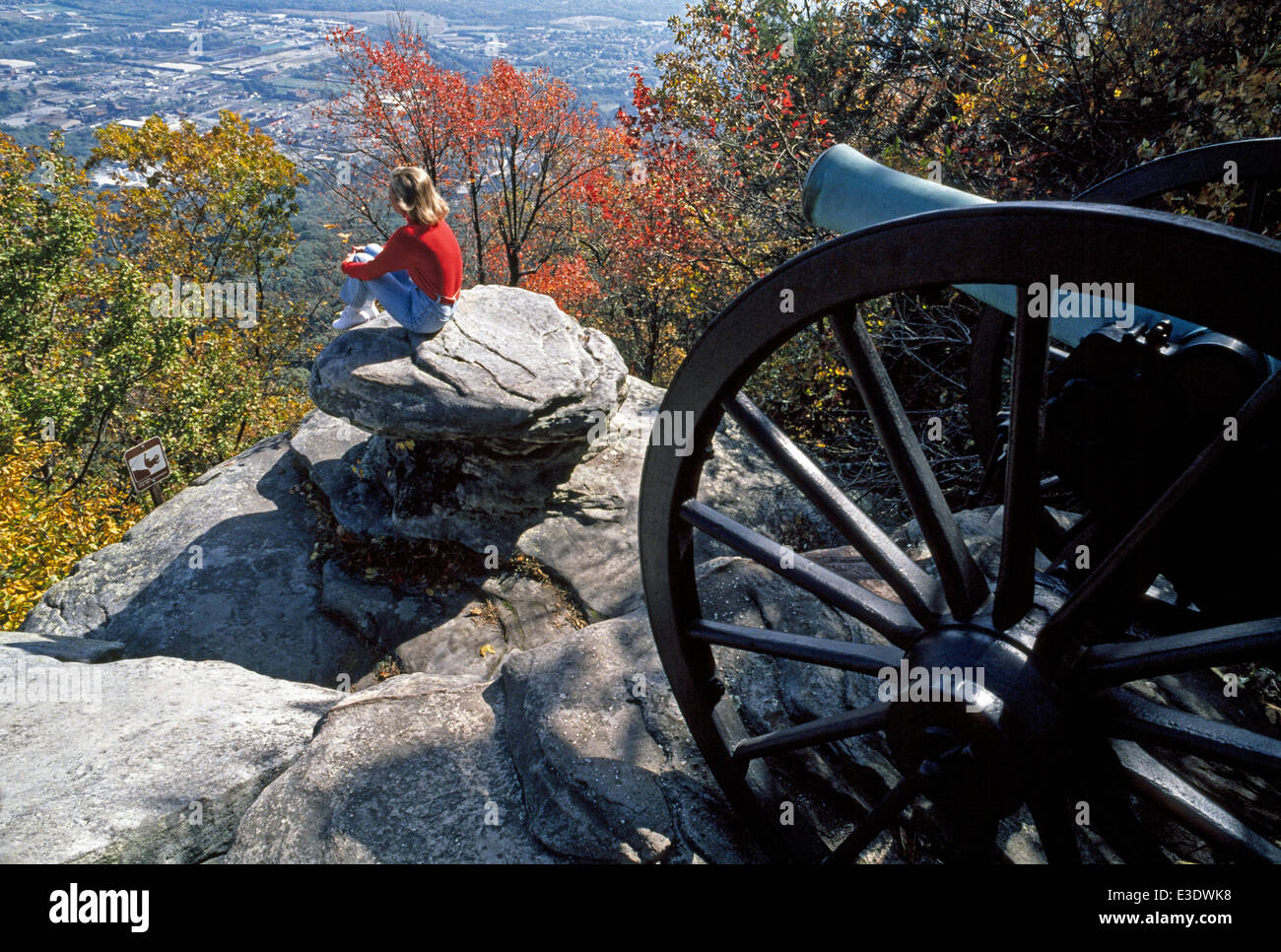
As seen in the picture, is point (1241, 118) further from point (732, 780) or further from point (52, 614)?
point (52, 614)

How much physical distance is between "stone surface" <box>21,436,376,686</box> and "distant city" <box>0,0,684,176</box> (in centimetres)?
4276

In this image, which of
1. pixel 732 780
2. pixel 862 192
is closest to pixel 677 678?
pixel 732 780

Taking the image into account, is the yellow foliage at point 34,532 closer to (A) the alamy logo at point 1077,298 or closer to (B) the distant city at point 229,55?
(A) the alamy logo at point 1077,298

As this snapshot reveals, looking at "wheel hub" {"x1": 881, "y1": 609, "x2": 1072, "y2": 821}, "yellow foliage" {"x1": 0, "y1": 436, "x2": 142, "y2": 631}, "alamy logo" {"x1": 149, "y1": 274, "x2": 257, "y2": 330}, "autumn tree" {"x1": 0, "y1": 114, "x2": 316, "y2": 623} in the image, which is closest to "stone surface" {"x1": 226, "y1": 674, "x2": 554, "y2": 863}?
"wheel hub" {"x1": 881, "y1": 609, "x2": 1072, "y2": 821}

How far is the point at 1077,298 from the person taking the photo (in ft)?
4.27

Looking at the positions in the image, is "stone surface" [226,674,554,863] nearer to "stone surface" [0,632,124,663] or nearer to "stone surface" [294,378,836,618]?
"stone surface" [0,632,124,663]

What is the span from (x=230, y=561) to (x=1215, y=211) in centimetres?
862

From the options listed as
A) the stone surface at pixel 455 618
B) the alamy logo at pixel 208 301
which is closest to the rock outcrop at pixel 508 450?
the stone surface at pixel 455 618

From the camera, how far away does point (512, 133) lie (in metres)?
18.4

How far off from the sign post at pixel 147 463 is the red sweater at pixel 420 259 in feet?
10.6

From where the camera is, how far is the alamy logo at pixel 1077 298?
1.16 meters

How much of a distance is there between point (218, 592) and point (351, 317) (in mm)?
3131
